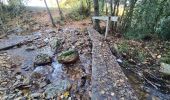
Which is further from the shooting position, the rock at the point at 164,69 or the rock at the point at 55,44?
the rock at the point at 55,44

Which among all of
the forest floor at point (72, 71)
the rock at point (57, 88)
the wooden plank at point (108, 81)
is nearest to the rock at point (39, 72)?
the forest floor at point (72, 71)

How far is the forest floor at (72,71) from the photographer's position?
5903 millimetres

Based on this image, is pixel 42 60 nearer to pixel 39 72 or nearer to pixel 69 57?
pixel 39 72

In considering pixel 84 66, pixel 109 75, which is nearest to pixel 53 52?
pixel 84 66

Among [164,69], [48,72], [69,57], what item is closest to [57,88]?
[48,72]

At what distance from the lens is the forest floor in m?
5.90

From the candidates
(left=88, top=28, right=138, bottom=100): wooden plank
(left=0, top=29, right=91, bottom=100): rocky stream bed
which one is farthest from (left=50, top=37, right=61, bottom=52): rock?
(left=88, top=28, right=138, bottom=100): wooden plank

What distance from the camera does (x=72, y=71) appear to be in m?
7.23

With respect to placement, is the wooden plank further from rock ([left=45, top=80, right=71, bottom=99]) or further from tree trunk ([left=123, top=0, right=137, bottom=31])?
tree trunk ([left=123, top=0, right=137, bottom=31])

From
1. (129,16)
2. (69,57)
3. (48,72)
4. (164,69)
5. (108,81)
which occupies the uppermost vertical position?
(129,16)

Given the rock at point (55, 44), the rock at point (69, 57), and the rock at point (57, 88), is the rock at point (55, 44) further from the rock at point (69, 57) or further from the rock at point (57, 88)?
the rock at point (57, 88)

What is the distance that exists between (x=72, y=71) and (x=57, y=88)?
113cm

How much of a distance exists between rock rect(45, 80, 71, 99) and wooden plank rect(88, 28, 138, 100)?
1.04 meters

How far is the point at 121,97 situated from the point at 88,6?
13.6 metres
